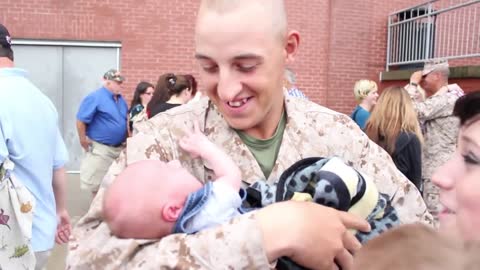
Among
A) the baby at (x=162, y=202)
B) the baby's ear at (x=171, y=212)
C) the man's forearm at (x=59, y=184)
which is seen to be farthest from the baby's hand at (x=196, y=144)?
the man's forearm at (x=59, y=184)

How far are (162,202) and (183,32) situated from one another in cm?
883

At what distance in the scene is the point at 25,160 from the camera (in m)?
3.38

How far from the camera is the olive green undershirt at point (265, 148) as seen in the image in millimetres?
1731

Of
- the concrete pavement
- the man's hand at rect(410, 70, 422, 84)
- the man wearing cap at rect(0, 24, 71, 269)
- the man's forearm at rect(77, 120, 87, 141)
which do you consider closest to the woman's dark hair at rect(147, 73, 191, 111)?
the man's forearm at rect(77, 120, 87, 141)

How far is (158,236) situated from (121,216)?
12 cm

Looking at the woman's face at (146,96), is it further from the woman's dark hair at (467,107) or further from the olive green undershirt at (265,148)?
the woman's dark hair at (467,107)

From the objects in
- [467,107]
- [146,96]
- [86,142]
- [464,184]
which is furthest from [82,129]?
[464,184]

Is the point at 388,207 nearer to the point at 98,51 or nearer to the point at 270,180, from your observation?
the point at 270,180

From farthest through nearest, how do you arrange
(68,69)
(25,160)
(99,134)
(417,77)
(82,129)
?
(68,69) → (82,129) → (99,134) → (417,77) → (25,160)

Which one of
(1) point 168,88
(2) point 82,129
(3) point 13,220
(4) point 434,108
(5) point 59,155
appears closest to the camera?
(3) point 13,220

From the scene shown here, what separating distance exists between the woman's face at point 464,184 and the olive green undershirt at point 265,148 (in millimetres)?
571

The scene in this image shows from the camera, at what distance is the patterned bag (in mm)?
3211

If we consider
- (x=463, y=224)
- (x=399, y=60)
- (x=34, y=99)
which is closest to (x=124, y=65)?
(x=399, y=60)

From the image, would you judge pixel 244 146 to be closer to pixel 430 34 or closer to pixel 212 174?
pixel 212 174
